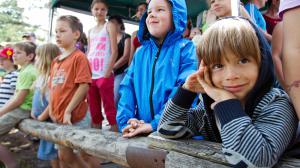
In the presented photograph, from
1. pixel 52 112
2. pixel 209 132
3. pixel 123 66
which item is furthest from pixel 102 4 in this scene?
pixel 209 132

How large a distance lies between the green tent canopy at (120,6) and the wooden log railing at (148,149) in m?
3.97

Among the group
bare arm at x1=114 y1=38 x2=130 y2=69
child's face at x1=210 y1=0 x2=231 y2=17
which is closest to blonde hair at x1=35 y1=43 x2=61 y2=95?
bare arm at x1=114 y1=38 x2=130 y2=69

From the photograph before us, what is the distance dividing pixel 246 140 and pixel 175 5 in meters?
1.34

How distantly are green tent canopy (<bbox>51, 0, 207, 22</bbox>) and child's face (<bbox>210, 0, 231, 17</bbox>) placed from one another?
389 centimetres

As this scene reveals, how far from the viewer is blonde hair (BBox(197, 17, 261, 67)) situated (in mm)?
1161

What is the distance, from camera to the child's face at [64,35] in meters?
3.21

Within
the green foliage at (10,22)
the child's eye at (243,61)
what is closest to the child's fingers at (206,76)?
the child's eye at (243,61)

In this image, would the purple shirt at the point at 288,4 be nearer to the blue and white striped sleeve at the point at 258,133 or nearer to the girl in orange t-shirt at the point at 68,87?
the blue and white striped sleeve at the point at 258,133

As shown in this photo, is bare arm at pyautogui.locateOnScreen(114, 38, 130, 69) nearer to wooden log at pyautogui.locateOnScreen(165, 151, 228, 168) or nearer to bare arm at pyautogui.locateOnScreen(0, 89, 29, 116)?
bare arm at pyautogui.locateOnScreen(0, 89, 29, 116)

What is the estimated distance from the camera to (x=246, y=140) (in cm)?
104

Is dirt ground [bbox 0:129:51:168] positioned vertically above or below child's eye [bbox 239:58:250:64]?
below

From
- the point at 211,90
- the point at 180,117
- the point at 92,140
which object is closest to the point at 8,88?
the point at 92,140

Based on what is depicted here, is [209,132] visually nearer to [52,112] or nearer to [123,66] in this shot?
[52,112]

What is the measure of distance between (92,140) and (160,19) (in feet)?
A: 3.26
